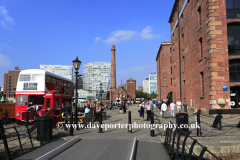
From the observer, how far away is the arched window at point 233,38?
18.4 m

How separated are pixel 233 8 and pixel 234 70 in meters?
5.70

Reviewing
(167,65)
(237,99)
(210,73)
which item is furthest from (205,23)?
(167,65)

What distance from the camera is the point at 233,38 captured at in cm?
1853

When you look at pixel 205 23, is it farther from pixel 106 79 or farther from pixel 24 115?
pixel 106 79

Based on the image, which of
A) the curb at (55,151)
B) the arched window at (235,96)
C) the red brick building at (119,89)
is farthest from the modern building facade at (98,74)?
the curb at (55,151)

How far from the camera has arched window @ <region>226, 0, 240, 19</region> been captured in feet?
61.2

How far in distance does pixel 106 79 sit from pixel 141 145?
559 ft

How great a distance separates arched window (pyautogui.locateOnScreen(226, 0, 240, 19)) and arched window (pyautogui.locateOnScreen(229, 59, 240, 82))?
4169 mm

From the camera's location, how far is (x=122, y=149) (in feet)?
25.6

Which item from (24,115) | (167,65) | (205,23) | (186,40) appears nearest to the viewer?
(24,115)

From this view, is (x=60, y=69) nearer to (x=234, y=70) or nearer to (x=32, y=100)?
(x=32, y=100)

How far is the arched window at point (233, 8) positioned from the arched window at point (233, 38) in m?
0.84

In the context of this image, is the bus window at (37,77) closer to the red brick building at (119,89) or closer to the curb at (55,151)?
the curb at (55,151)

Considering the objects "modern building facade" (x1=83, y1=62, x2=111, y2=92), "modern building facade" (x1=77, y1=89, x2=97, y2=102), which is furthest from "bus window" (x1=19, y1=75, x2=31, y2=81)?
"modern building facade" (x1=83, y1=62, x2=111, y2=92)
